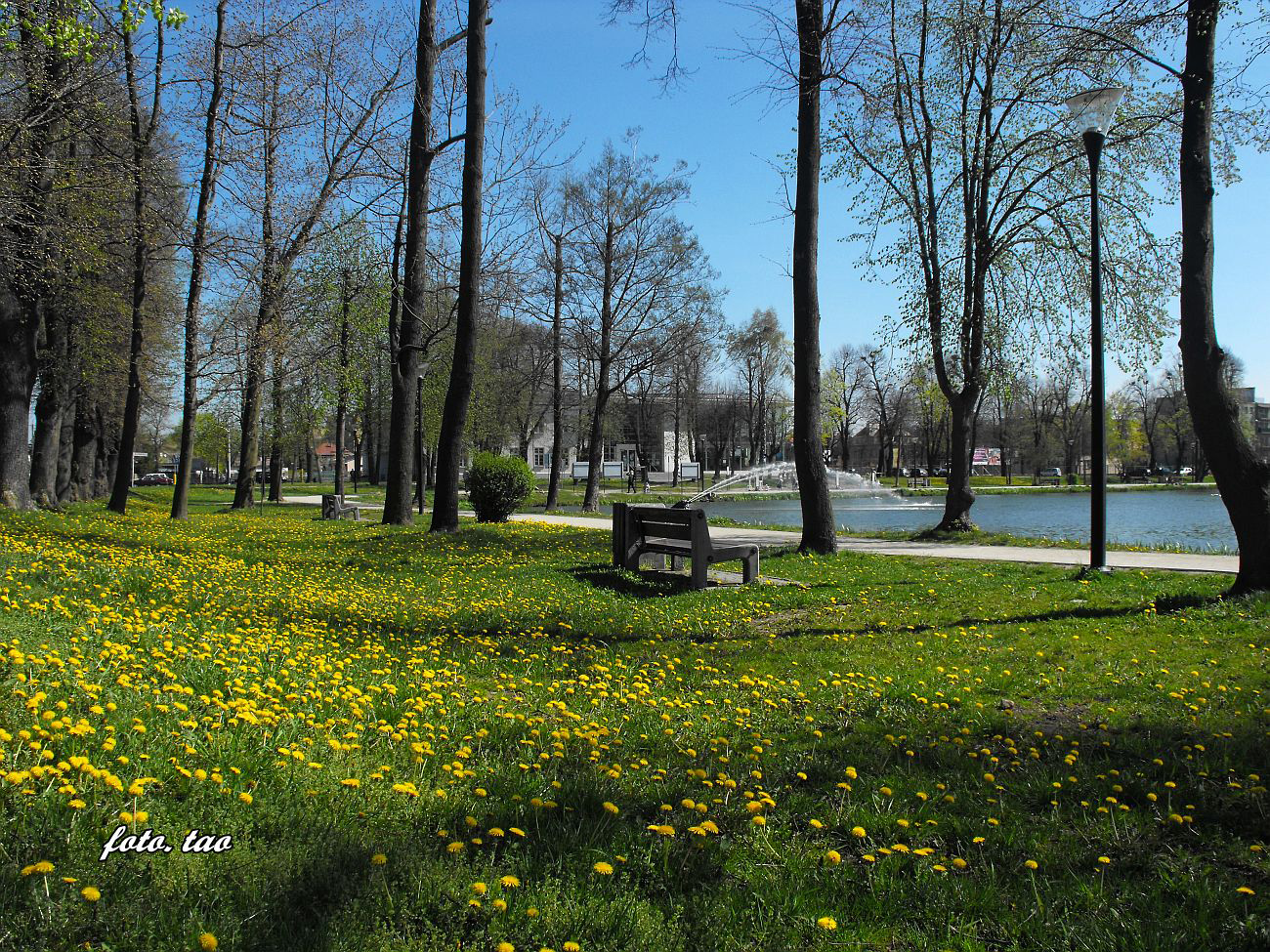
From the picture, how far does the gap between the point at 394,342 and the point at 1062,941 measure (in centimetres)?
2181

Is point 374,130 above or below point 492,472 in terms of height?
above

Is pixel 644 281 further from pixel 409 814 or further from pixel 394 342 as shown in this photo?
pixel 409 814

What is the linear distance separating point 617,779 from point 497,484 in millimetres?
15758

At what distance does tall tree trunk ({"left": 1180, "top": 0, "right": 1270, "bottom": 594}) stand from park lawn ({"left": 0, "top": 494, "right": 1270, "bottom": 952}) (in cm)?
98

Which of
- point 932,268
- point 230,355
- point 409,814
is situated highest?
point 932,268

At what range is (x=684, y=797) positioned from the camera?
3586mm

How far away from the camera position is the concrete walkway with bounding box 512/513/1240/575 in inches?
456

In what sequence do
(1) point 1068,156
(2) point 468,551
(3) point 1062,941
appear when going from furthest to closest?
(1) point 1068,156
(2) point 468,551
(3) point 1062,941

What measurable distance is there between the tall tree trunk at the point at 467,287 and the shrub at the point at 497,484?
3588 mm

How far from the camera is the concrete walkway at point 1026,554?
11594mm

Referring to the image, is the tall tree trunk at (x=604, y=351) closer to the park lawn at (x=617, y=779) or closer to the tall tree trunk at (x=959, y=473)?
the tall tree trunk at (x=959, y=473)

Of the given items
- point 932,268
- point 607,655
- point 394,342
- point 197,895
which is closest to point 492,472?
point 394,342

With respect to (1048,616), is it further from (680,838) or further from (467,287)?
(467,287)

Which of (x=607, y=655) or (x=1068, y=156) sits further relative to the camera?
(x=1068, y=156)
